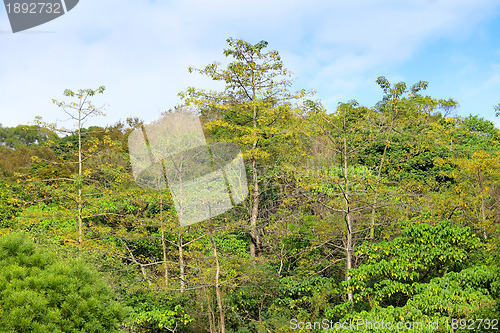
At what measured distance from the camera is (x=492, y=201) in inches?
→ 500

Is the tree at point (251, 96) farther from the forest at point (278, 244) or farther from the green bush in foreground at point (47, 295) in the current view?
the green bush in foreground at point (47, 295)

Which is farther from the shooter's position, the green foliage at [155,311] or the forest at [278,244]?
the green foliage at [155,311]

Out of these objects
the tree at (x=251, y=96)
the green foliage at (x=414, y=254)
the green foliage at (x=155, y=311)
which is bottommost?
the green foliage at (x=155, y=311)

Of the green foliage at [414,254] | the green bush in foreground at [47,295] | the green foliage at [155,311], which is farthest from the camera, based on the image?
the green foliage at [155,311]

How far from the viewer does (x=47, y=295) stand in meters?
5.64

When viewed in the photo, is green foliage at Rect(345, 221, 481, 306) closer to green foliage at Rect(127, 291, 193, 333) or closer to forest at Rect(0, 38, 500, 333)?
forest at Rect(0, 38, 500, 333)

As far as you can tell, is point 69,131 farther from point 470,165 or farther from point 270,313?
point 470,165

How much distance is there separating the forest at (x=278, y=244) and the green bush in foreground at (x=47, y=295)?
0.02 meters

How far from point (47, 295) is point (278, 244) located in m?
6.68

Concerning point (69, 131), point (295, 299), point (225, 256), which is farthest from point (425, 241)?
→ point (69, 131)

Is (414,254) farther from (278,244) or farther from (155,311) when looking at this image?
(155,311)

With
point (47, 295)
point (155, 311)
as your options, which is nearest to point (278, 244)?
point (155, 311)

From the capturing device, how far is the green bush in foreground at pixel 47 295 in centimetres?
521

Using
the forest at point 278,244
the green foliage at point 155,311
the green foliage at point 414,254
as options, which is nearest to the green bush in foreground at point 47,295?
the forest at point 278,244
